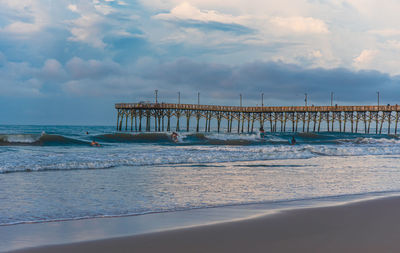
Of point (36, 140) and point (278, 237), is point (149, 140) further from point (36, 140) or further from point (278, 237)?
point (278, 237)

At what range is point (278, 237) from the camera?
15.5 ft

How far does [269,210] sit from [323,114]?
47.5m

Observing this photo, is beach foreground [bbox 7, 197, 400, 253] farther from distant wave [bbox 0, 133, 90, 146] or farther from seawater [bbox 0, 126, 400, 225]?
distant wave [bbox 0, 133, 90, 146]

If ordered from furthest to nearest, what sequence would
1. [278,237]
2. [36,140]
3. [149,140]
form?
[149,140], [36,140], [278,237]

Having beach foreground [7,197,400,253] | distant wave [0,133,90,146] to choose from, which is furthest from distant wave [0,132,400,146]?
beach foreground [7,197,400,253]

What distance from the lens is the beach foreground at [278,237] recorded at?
4.27 m

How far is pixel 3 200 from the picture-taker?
268 inches

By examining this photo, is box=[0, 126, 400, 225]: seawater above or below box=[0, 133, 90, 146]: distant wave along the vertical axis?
above

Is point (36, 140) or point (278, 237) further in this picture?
point (36, 140)

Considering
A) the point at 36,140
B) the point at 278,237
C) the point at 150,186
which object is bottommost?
the point at 36,140

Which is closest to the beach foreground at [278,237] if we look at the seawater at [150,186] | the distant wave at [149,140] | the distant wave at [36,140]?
the seawater at [150,186]

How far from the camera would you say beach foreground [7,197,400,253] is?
4273 mm

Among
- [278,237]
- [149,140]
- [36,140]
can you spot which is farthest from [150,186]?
[149,140]

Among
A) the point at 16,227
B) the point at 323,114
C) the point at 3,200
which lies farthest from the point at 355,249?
the point at 323,114
